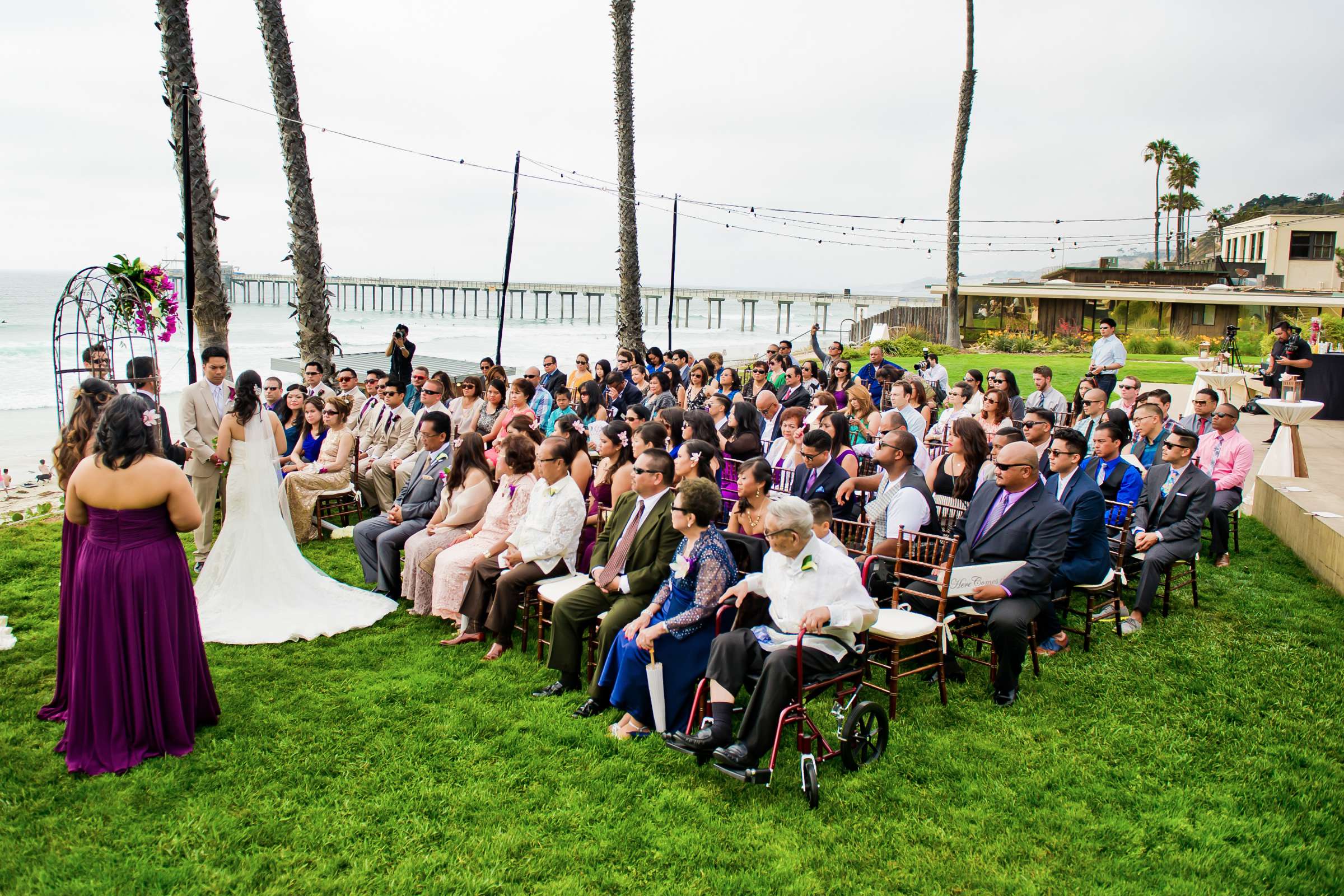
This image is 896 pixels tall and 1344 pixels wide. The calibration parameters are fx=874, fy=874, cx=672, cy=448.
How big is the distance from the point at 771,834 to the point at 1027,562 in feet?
8.27

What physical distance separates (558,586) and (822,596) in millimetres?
2157

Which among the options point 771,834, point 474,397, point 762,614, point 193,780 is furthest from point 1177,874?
point 474,397

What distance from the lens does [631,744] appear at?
484 centimetres

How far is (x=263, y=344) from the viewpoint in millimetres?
54219

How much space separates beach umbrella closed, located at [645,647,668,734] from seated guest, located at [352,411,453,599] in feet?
10.7

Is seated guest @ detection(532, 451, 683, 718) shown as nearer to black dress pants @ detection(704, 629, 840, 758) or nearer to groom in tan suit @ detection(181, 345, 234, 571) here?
black dress pants @ detection(704, 629, 840, 758)

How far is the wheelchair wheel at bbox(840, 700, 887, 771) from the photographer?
446 cm

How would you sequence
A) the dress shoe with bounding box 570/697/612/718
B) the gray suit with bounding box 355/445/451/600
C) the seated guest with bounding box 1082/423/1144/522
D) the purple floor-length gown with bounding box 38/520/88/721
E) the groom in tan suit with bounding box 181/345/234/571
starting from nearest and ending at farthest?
the purple floor-length gown with bounding box 38/520/88/721 → the dress shoe with bounding box 570/697/612/718 → the seated guest with bounding box 1082/423/1144/522 → the gray suit with bounding box 355/445/451/600 → the groom in tan suit with bounding box 181/345/234/571

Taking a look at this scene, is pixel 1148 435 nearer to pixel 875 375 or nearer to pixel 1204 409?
pixel 1204 409

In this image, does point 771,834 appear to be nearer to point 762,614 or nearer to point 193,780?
point 762,614

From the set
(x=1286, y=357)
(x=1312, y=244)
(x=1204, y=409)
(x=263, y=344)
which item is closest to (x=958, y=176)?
(x=1286, y=357)

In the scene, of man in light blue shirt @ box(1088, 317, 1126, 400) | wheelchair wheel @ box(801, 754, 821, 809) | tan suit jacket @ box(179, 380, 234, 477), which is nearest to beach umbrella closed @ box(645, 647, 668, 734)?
wheelchair wheel @ box(801, 754, 821, 809)

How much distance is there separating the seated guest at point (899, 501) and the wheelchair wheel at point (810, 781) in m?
1.87

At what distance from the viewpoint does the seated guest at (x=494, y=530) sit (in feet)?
21.6
